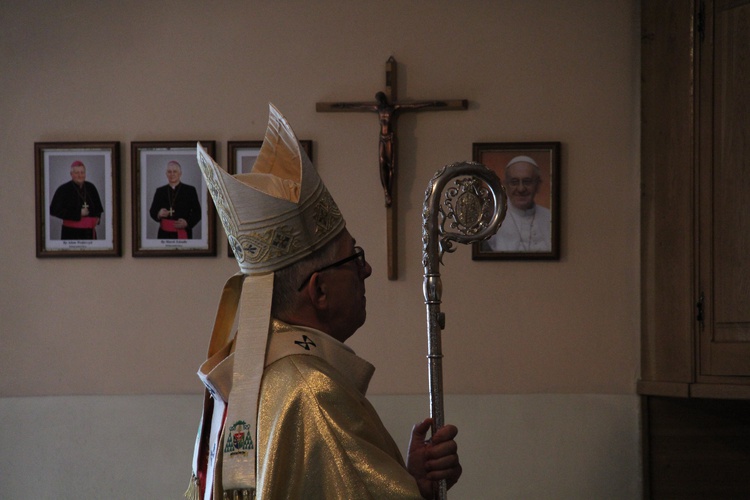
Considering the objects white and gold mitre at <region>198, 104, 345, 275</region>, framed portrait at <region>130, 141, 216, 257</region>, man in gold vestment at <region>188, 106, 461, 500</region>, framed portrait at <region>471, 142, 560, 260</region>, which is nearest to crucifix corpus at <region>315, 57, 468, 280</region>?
framed portrait at <region>471, 142, 560, 260</region>

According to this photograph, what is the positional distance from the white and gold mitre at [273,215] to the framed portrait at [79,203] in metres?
2.32

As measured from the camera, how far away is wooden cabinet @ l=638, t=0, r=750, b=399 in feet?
11.5

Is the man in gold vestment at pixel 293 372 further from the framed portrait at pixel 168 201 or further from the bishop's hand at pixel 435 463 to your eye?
the framed portrait at pixel 168 201

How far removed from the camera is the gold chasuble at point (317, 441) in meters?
1.62

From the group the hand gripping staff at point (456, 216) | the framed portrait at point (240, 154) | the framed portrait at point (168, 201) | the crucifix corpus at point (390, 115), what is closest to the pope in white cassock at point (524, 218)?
the crucifix corpus at point (390, 115)

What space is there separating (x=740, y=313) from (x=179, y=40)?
278 centimetres

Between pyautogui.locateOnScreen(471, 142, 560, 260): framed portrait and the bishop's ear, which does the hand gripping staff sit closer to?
the bishop's ear

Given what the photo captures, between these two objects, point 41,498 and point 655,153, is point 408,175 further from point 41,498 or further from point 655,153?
point 41,498

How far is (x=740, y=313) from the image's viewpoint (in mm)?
3508

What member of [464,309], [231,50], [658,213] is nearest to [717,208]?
[658,213]

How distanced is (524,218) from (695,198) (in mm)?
751

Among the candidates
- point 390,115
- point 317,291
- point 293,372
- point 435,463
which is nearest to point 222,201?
point 317,291

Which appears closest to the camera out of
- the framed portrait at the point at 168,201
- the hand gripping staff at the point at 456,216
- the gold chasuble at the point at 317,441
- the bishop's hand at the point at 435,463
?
the gold chasuble at the point at 317,441

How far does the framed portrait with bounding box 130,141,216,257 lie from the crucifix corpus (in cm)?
68
